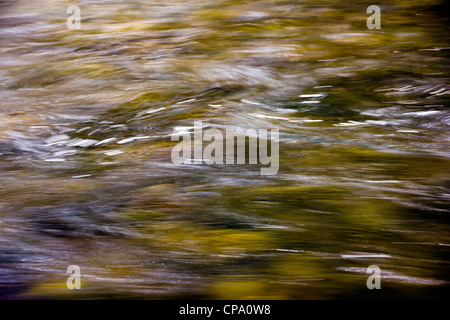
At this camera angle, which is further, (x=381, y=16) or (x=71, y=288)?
(x=381, y=16)

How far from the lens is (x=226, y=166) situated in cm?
327

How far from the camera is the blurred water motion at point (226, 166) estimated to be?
228 cm

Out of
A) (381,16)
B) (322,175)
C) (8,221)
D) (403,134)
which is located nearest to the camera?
(8,221)

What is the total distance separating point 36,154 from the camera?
3.75 metres

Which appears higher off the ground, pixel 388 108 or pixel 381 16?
pixel 381 16

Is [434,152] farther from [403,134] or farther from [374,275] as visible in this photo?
[374,275]

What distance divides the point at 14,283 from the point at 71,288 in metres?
0.20

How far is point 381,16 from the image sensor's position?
5.88 m

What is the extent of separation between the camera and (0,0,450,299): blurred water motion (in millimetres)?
2277

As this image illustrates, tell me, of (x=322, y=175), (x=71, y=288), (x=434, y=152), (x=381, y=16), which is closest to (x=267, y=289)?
(x=71, y=288)
